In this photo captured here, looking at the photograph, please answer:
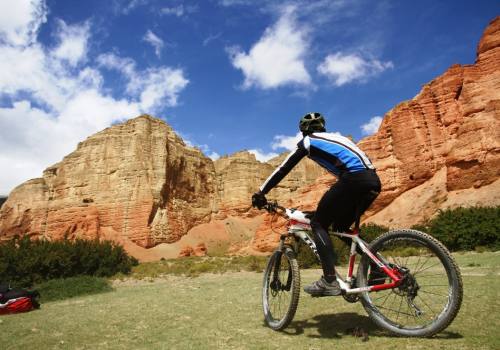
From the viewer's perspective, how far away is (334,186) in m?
4.06

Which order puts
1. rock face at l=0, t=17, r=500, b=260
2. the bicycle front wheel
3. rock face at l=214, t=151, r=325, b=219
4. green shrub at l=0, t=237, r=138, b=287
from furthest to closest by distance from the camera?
1. rock face at l=214, t=151, r=325, b=219
2. rock face at l=0, t=17, r=500, b=260
3. green shrub at l=0, t=237, r=138, b=287
4. the bicycle front wheel

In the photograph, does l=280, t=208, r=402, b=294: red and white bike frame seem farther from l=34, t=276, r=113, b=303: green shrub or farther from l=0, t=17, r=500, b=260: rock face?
l=0, t=17, r=500, b=260: rock face

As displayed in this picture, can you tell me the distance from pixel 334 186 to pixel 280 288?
159 centimetres

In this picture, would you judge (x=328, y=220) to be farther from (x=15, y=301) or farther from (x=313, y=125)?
(x=15, y=301)

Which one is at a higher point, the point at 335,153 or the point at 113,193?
the point at 113,193

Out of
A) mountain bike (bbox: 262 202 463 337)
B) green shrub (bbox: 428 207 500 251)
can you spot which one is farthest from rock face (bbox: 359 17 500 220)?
mountain bike (bbox: 262 202 463 337)

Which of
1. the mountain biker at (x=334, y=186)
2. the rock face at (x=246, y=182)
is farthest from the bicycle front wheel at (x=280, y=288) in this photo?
the rock face at (x=246, y=182)

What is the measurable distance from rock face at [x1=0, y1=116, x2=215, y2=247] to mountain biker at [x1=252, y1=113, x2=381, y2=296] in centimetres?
5983

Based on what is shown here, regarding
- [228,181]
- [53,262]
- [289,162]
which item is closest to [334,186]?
[289,162]

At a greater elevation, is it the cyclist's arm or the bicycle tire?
the cyclist's arm

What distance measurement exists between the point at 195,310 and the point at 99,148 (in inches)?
2567

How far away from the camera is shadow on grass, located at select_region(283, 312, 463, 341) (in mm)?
3746

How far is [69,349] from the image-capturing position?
3.96 metres

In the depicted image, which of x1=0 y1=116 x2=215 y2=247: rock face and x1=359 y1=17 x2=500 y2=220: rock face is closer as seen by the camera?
x1=359 y1=17 x2=500 y2=220: rock face
